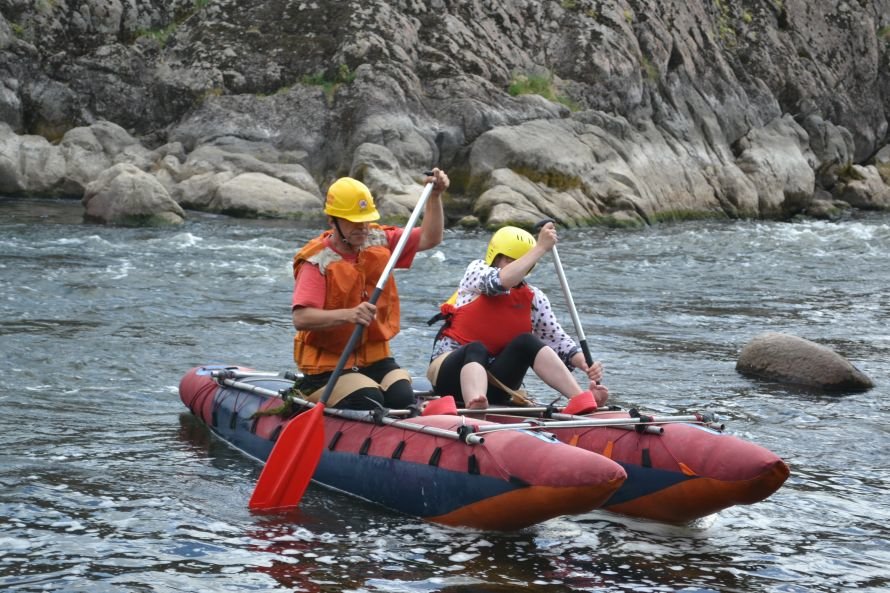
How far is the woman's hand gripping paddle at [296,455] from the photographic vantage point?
6.04 meters

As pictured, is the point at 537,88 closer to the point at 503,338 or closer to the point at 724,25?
the point at 724,25

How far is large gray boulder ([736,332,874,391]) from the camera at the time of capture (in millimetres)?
9336

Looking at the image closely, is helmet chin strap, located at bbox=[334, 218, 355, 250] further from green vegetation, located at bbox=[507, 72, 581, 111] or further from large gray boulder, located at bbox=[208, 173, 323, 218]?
green vegetation, located at bbox=[507, 72, 581, 111]

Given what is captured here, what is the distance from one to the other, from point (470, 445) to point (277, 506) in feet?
3.61

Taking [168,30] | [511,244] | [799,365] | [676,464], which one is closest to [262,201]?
[168,30]

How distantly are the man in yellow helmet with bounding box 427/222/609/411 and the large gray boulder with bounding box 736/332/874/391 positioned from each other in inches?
124

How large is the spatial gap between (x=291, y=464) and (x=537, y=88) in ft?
65.6

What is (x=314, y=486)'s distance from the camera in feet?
21.2

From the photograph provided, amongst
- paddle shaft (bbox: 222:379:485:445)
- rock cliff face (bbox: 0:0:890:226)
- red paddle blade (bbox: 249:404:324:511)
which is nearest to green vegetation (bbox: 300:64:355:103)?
rock cliff face (bbox: 0:0:890:226)

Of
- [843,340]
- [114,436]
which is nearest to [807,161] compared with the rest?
[843,340]

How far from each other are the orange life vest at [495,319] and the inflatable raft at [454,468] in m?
0.97

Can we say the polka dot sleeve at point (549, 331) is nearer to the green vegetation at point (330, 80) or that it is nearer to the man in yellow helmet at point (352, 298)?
the man in yellow helmet at point (352, 298)

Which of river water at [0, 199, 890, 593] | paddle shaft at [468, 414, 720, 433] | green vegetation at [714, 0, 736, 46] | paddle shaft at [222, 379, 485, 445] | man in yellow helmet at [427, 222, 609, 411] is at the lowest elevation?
river water at [0, 199, 890, 593]

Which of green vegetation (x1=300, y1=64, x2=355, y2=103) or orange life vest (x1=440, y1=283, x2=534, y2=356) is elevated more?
green vegetation (x1=300, y1=64, x2=355, y2=103)
